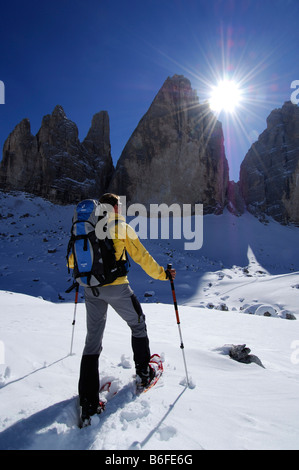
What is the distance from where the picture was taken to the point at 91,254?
7.29 feet

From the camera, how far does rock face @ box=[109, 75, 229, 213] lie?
3659 centimetres

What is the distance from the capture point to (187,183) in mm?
36875

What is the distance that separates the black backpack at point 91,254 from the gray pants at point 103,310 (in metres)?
0.15

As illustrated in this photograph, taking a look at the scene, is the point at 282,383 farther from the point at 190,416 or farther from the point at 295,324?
the point at 295,324

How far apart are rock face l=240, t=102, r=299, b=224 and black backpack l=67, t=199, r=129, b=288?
45.3 metres

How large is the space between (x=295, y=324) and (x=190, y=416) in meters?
5.81

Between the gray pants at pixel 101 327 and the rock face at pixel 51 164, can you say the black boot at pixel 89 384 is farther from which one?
the rock face at pixel 51 164

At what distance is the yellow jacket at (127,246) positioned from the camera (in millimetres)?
2389

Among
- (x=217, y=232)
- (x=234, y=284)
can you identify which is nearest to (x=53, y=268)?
(x=234, y=284)

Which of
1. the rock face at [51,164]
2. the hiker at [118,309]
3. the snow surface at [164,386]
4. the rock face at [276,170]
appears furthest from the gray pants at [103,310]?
the rock face at [276,170]
